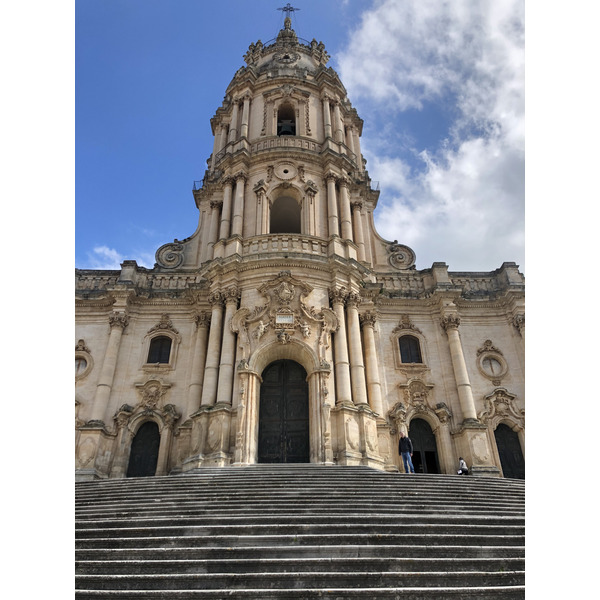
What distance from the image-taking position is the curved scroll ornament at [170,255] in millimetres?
24047

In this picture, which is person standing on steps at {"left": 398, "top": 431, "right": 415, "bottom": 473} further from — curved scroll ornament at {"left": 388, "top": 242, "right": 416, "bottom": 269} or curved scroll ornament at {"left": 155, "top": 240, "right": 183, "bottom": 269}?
curved scroll ornament at {"left": 155, "top": 240, "right": 183, "bottom": 269}

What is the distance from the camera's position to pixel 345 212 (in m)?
22.6

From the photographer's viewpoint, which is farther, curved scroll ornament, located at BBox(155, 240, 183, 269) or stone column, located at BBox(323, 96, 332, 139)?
stone column, located at BBox(323, 96, 332, 139)

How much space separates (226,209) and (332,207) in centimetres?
540

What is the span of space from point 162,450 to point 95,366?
5220 mm

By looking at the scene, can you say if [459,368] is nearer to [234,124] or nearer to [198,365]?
[198,365]

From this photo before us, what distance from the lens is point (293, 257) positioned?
18.7m

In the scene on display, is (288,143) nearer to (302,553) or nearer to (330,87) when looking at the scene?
(330,87)

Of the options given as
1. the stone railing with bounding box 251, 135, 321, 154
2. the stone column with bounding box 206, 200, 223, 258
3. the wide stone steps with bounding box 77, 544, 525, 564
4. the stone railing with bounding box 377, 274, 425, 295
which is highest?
the stone railing with bounding box 251, 135, 321, 154

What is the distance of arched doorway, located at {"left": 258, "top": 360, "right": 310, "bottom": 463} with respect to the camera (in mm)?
16406

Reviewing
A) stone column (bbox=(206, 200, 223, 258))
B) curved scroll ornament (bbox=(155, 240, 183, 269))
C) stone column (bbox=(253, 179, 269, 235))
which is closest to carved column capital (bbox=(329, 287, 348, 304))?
stone column (bbox=(253, 179, 269, 235))

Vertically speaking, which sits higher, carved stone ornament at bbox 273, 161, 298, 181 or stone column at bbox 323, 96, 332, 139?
stone column at bbox 323, 96, 332, 139

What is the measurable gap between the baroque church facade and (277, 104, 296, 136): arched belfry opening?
2256mm

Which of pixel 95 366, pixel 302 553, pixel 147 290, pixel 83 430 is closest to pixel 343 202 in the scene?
pixel 147 290
